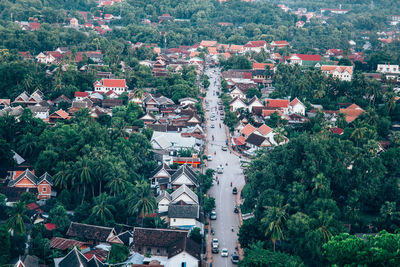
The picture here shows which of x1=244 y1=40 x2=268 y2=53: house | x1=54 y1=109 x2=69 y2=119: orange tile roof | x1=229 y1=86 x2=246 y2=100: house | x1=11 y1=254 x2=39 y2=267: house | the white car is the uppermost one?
x1=11 y1=254 x2=39 y2=267: house

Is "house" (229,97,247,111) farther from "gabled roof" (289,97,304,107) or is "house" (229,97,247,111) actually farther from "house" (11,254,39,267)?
"house" (11,254,39,267)

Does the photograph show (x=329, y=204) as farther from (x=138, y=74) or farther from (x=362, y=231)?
(x=138, y=74)

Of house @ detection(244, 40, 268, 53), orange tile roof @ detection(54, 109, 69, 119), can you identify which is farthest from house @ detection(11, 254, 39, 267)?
house @ detection(244, 40, 268, 53)

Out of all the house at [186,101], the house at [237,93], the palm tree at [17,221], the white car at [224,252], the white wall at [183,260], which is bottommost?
the house at [237,93]

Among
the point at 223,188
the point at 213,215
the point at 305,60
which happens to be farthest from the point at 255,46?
the point at 213,215

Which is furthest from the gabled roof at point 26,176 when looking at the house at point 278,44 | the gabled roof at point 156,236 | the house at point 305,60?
the house at point 278,44

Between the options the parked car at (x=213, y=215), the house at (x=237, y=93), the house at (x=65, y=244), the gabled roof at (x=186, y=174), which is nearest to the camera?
the house at (x=65, y=244)

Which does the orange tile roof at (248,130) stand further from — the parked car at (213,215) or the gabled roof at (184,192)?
the parked car at (213,215)
